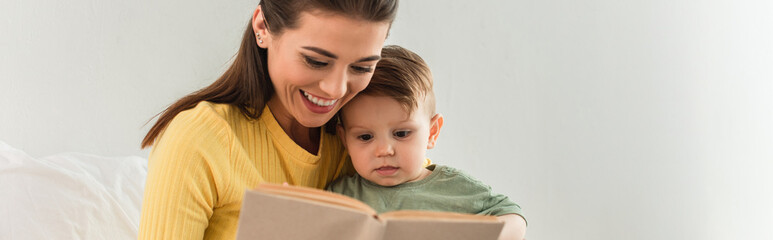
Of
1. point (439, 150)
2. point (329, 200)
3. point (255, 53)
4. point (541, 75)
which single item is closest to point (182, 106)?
point (255, 53)

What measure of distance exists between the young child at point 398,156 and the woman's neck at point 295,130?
7 centimetres

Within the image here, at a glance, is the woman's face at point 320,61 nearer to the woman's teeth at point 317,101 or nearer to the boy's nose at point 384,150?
the woman's teeth at point 317,101

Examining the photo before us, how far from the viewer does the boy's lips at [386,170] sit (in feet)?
5.10

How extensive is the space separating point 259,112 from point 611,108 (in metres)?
2.07

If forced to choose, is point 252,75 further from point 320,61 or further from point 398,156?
point 398,156

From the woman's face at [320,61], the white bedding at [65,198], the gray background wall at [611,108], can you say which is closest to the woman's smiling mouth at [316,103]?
the woman's face at [320,61]

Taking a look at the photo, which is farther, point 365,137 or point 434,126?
point 434,126

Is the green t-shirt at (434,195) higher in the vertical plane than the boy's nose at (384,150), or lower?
lower

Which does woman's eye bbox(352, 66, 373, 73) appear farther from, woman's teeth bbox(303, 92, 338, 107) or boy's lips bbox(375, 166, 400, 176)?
boy's lips bbox(375, 166, 400, 176)

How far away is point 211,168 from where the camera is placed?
1.33 metres

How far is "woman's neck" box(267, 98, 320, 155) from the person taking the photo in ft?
5.04

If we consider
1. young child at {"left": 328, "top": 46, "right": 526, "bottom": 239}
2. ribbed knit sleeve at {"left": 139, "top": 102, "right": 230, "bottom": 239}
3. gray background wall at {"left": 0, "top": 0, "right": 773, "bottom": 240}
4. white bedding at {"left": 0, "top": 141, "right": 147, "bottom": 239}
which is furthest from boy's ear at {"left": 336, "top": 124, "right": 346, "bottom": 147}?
gray background wall at {"left": 0, "top": 0, "right": 773, "bottom": 240}

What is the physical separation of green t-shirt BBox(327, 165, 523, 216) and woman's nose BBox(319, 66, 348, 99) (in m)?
0.27

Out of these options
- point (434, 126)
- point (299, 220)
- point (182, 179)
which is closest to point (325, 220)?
point (299, 220)
